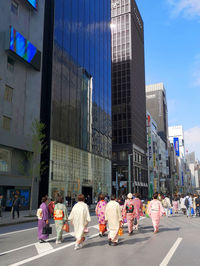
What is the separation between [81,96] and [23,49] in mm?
15845

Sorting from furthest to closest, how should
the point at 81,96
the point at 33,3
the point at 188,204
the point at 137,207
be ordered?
the point at 81,96
the point at 33,3
the point at 188,204
the point at 137,207

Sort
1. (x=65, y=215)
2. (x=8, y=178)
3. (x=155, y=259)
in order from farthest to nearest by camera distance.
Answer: (x=8, y=178), (x=65, y=215), (x=155, y=259)

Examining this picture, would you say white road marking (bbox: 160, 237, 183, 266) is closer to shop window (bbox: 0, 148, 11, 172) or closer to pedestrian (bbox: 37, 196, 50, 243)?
pedestrian (bbox: 37, 196, 50, 243)

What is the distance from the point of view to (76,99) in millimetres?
42469

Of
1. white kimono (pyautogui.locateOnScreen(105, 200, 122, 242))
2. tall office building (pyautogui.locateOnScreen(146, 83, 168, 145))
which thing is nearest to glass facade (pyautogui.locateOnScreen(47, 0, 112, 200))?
white kimono (pyautogui.locateOnScreen(105, 200, 122, 242))

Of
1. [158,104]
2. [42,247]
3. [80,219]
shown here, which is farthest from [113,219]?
[158,104]

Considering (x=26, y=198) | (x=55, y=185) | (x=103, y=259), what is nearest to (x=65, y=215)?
(x=103, y=259)

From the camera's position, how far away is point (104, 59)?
2239 inches

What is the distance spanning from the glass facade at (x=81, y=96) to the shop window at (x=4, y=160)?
25.0 feet

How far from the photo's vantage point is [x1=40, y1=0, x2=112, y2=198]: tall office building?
36.3 meters

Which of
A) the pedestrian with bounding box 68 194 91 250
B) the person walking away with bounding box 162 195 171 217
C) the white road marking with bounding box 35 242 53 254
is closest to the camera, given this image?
the white road marking with bounding box 35 242 53 254

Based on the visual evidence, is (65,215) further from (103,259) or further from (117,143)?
(117,143)

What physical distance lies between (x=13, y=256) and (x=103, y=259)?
2.61m

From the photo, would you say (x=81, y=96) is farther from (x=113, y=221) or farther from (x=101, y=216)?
(x=113, y=221)
